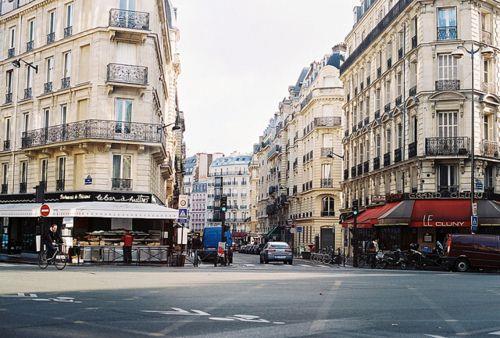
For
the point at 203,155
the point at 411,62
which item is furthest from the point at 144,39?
the point at 203,155

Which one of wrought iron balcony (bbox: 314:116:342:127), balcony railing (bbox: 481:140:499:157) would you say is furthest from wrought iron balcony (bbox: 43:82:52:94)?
wrought iron balcony (bbox: 314:116:342:127)

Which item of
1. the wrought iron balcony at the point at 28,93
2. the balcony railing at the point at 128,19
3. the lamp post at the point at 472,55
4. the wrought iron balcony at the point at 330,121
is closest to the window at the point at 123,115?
the balcony railing at the point at 128,19

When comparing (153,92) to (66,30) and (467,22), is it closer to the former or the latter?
(66,30)

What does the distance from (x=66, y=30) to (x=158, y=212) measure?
12939 mm

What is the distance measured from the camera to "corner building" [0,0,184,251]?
1490 inches

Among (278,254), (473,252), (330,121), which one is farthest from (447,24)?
(330,121)

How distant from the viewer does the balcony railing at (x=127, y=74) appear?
38000 mm

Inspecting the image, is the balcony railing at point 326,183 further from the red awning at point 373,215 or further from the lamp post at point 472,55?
the lamp post at point 472,55

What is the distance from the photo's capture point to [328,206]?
68750mm

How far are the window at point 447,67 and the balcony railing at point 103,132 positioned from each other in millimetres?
16205

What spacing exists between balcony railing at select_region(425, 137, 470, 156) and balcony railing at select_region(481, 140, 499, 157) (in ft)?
4.20

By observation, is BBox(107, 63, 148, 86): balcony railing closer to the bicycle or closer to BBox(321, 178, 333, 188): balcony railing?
the bicycle

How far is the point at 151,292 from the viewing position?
15.1 m

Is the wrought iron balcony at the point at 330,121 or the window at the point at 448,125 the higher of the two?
the wrought iron balcony at the point at 330,121
